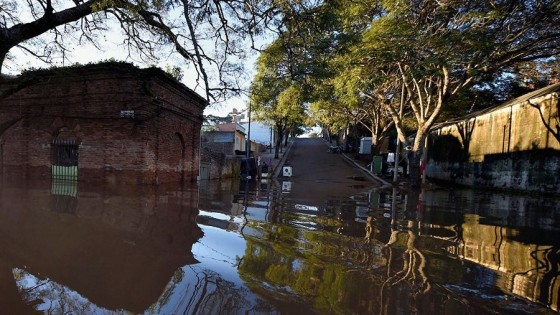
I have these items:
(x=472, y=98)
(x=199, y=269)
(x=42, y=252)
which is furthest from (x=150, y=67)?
(x=472, y=98)

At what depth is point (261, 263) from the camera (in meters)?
4.03

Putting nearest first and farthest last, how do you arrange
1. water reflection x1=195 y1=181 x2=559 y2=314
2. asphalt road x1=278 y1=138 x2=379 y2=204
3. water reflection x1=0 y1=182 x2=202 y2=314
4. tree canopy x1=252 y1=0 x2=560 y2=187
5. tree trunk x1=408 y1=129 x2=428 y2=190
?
water reflection x1=0 y1=182 x2=202 y2=314 < water reflection x1=195 y1=181 x2=559 y2=314 < tree canopy x1=252 y1=0 x2=560 y2=187 < asphalt road x1=278 y1=138 x2=379 y2=204 < tree trunk x1=408 y1=129 x2=428 y2=190

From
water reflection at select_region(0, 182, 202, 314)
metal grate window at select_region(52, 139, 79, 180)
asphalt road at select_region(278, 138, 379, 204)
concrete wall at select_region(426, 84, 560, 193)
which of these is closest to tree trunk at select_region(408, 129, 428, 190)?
asphalt road at select_region(278, 138, 379, 204)

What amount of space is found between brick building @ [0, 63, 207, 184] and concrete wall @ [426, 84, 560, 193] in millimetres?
13844

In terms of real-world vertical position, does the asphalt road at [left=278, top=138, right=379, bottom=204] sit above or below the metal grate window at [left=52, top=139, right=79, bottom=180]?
below

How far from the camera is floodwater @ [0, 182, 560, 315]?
9.85 feet

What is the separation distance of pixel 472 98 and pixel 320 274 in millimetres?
26997

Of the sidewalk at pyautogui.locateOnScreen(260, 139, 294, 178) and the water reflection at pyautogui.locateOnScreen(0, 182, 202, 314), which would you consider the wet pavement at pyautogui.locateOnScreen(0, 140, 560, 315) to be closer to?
the water reflection at pyautogui.locateOnScreen(0, 182, 202, 314)

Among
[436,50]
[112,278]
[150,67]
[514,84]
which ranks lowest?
[112,278]

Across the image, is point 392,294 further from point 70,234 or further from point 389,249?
point 70,234

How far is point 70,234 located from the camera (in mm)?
4875

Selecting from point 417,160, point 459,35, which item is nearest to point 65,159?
point 459,35

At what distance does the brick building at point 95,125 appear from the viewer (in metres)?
11.6

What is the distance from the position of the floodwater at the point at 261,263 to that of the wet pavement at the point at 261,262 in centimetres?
2
